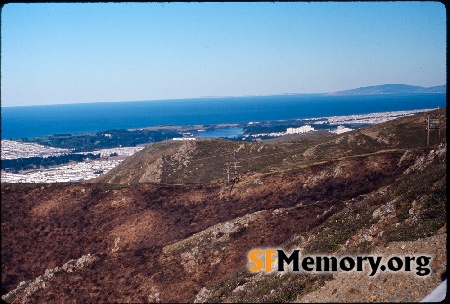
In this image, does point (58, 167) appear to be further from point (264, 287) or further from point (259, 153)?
point (264, 287)

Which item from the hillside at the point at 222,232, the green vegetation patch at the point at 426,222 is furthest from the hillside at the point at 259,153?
the green vegetation patch at the point at 426,222

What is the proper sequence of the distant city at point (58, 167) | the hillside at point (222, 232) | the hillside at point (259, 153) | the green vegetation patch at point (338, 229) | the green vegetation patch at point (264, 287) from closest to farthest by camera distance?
the green vegetation patch at point (264, 287)
the hillside at point (222, 232)
the green vegetation patch at point (338, 229)
the hillside at point (259, 153)
the distant city at point (58, 167)

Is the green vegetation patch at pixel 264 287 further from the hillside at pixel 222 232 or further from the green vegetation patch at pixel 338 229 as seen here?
the green vegetation patch at pixel 338 229

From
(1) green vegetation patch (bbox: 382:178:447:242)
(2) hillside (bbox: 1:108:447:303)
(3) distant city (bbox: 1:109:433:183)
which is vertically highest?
(1) green vegetation patch (bbox: 382:178:447:242)

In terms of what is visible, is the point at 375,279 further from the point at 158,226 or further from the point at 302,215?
the point at 158,226

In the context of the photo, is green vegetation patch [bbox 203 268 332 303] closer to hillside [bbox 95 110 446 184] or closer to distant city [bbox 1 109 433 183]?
hillside [bbox 95 110 446 184]

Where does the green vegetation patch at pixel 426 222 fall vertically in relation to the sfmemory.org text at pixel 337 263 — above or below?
above

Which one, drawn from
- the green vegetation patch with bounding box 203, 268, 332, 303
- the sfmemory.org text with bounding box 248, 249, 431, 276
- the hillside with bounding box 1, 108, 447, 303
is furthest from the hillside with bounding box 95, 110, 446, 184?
the green vegetation patch with bounding box 203, 268, 332, 303
